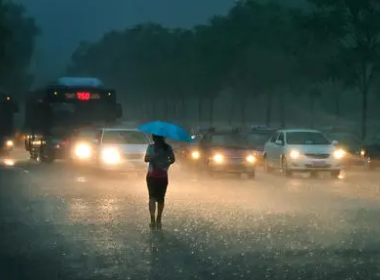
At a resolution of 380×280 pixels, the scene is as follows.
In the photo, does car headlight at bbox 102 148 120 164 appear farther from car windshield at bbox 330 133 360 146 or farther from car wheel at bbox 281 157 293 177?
car windshield at bbox 330 133 360 146

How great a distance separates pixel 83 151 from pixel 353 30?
864 inches

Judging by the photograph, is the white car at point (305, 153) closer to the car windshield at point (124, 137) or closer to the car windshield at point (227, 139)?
the car windshield at point (227, 139)

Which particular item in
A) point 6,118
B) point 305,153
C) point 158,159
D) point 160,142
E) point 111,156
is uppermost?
point 6,118

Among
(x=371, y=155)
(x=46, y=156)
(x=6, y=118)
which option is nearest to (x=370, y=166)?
(x=371, y=155)

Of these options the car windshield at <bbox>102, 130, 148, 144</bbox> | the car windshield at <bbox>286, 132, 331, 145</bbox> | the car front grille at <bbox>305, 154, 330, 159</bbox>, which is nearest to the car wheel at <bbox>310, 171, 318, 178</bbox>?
the car windshield at <bbox>286, 132, 331, 145</bbox>

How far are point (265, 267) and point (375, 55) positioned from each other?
37.7 metres

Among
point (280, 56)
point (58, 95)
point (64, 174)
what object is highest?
point (280, 56)

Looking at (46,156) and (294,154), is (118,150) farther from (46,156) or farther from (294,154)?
(46,156)

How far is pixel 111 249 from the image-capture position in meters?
10.9

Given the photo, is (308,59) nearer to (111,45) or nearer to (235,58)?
(235,58)

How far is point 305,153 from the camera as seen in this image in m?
27.5

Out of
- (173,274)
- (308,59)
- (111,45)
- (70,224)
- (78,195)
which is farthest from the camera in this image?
(111,45)

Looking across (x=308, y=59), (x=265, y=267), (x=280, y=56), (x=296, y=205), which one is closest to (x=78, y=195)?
(x=296, y=205)

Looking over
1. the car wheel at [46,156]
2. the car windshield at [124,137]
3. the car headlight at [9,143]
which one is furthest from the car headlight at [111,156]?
the car headlight at [9,143]
